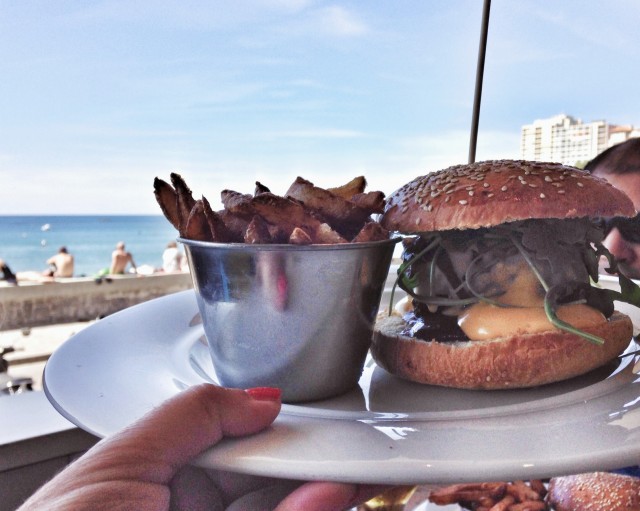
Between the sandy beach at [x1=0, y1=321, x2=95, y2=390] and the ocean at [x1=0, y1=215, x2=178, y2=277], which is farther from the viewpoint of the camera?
the ocean at [x1=0, y1=215, x2=178, y2=277]

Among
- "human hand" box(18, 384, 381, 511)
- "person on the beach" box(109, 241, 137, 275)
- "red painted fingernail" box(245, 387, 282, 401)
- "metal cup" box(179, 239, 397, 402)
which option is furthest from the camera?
"person on the beach" box(109, 241, 137, 275)

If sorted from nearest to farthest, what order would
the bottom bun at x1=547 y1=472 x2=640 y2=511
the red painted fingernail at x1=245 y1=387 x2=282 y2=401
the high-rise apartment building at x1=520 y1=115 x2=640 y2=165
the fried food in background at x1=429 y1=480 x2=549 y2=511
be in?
1. the red painted fingernail at x1=245 y1=387 x2=282 y2=401
2. the bottom bun at x1=547 y1=472 x2=640 y2=511
3. the fried food in background at x1=429 y1=480 x2=549 y2=511
4. the high-rise apartment building at x1=520 y1=115 x2=640 y2=165

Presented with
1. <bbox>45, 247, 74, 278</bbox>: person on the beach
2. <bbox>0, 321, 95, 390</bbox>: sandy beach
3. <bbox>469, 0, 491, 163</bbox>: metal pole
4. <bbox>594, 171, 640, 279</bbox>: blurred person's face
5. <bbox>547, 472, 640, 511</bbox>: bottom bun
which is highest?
<bbox>469, 0, 491, 163</bbox>: metal pole

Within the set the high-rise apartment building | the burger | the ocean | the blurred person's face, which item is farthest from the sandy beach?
the ocean

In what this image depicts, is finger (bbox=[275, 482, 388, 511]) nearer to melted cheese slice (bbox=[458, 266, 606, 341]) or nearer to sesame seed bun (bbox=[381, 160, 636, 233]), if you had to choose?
melted cheese slice (bbox=[458, 266, 606, 341])

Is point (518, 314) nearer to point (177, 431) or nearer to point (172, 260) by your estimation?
point (177, 431)

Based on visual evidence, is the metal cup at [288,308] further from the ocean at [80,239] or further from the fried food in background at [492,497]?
the ocean at [80,239]

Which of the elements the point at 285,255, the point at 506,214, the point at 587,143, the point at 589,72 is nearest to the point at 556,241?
the point at 506,214

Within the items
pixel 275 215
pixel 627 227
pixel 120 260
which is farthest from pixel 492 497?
pixel 120 260

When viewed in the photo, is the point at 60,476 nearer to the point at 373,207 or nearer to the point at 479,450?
the point at 479,450
